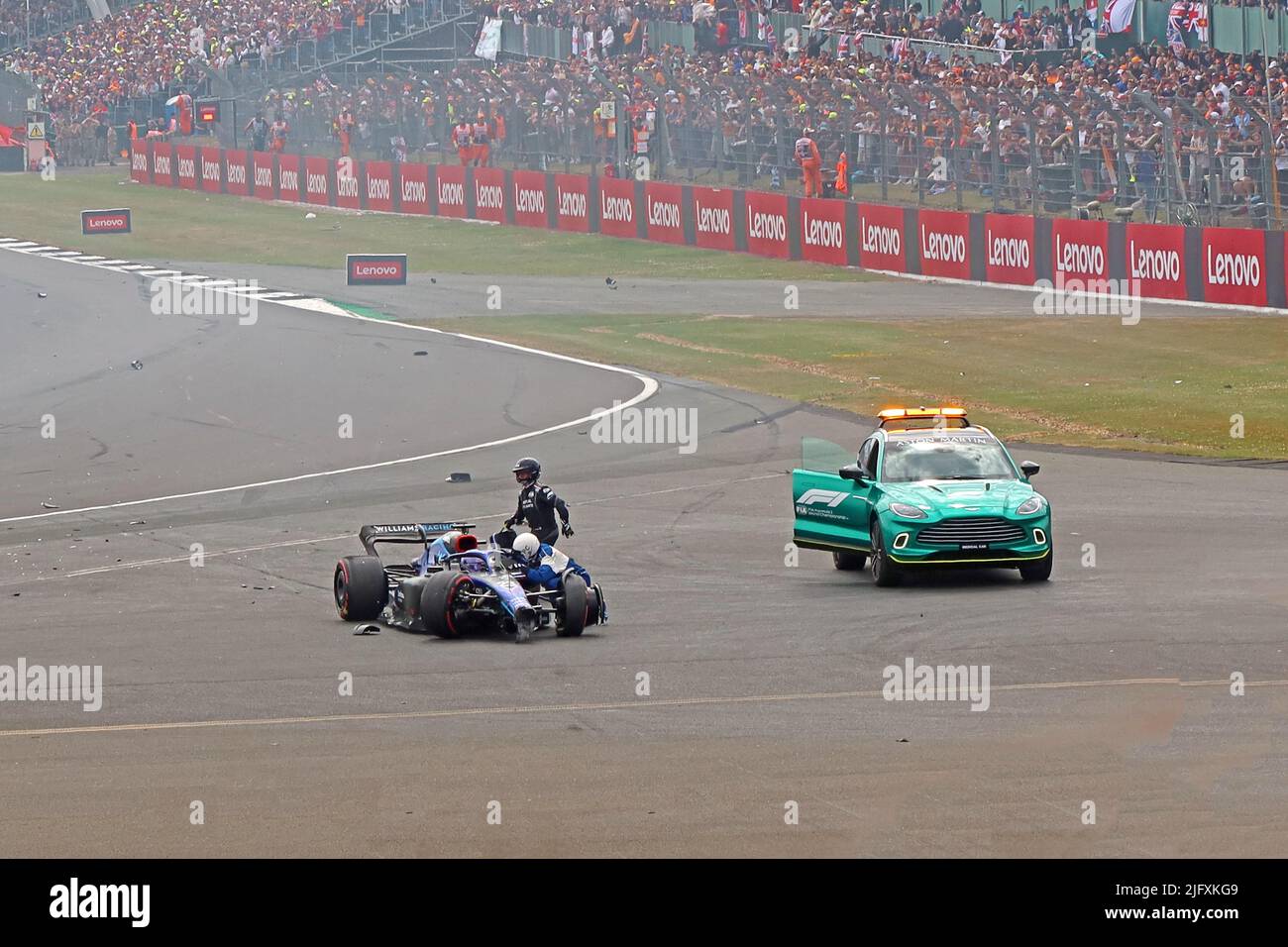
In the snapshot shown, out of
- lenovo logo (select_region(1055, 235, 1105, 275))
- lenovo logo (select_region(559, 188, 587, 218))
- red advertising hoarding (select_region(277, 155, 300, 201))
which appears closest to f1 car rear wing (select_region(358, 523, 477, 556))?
lenovo logo (select_region(1055, 235, 1105, 275))

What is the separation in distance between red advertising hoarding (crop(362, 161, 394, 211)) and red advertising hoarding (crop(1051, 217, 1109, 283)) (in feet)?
88.4

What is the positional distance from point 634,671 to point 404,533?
3.82 m

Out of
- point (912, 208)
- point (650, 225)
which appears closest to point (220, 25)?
point (650, 225)

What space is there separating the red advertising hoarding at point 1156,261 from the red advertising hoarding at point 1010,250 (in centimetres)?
265

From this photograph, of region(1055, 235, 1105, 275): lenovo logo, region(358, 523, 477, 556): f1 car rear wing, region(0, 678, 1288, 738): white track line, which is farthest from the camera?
region(1055, 235, 1105, 275): lenovo logo

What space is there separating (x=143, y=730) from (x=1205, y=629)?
7865mm

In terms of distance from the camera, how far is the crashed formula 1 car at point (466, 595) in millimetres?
15797

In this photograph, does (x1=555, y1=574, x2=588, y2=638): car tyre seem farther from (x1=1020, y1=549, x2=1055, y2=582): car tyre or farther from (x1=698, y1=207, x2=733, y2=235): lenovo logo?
(x1=698, y1=207, x2=733, y2=235): lenovo logo

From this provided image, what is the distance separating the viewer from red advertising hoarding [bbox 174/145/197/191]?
70.2 meters

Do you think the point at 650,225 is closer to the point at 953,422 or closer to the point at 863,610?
the point at 953,422

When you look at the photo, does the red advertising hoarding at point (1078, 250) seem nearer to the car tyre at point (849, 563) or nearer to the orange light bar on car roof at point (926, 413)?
the orange light bar on car roof at point (926, 413)

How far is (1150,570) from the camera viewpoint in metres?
18.0

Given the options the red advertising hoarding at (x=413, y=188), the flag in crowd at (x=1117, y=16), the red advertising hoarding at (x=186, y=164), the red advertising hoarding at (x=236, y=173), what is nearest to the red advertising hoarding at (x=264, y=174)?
the red advertising hoarding at (x=236, y=173)

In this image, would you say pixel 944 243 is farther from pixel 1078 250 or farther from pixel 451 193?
pixel 451 193
